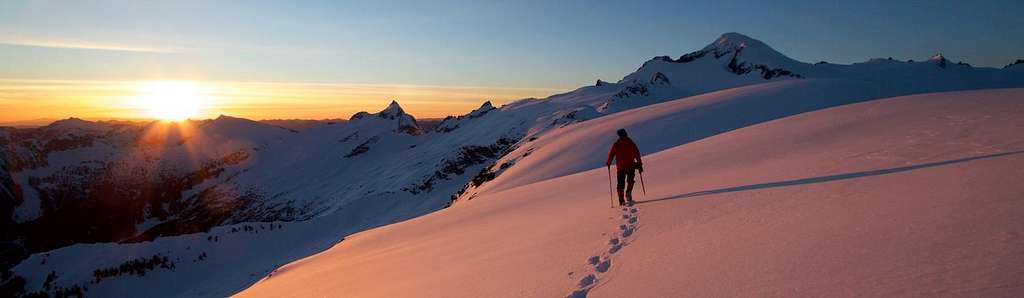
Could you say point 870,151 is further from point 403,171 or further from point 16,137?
point 16,137

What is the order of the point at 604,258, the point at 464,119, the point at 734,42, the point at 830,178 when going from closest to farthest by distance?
the point at 604,258
the point at 830,178
the point at 464,119
the point at 734,42

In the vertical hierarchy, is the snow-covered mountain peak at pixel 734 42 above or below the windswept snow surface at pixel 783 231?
above

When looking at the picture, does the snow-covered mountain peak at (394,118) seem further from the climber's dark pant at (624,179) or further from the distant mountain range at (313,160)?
the climber's dark pant at (624,179)

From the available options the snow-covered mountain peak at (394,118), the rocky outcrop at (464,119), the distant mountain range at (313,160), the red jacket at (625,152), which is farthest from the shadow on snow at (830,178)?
the snow-covered mountain peak at (394,118)

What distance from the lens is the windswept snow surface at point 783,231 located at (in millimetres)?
3537

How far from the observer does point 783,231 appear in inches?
196

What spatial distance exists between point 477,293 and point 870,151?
7952 mm

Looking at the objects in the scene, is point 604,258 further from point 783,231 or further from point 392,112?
point 392,112

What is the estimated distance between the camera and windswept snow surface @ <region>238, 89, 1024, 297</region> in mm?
3537

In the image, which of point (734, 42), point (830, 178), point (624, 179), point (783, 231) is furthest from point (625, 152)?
point (734, 42)

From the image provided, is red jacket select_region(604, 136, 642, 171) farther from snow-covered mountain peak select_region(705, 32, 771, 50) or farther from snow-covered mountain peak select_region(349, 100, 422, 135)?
snow-covered mountain peak select_region(705, 32, 771, 50)

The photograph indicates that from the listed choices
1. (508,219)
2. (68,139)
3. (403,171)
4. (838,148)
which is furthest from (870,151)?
(68,139)

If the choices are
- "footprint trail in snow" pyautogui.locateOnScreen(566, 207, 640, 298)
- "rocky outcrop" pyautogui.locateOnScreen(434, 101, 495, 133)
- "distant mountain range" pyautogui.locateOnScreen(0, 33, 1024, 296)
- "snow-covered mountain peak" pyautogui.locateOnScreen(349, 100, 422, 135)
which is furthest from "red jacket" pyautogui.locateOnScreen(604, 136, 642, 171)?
"snow-covered mountain peak" pyautogui.locateOnScreen(349, 100, 422, 135)

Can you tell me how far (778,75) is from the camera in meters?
108
